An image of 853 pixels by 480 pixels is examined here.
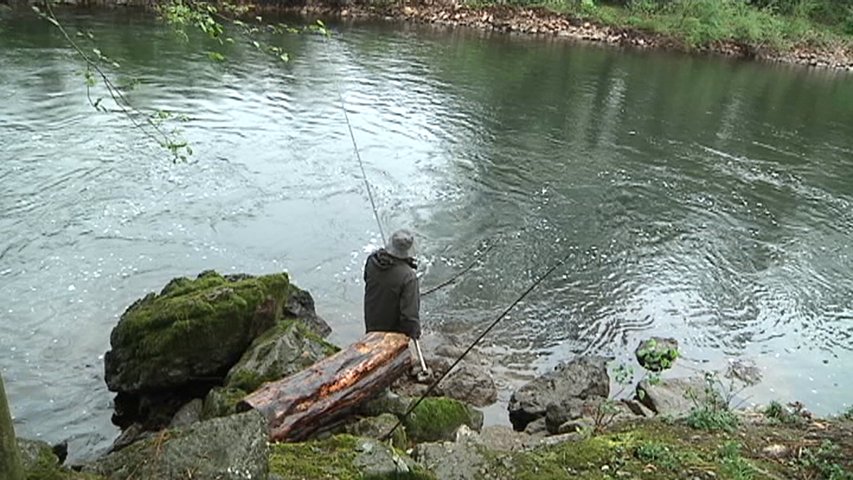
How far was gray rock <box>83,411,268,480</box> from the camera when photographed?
141 inches

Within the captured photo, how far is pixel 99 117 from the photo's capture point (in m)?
17.3

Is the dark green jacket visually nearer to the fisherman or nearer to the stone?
the fisherman

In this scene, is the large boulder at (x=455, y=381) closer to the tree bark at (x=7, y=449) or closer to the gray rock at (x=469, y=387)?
the gray rock at (x=469, y=387)

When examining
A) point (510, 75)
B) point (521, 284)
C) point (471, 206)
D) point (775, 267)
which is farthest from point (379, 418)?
point (510, 75)

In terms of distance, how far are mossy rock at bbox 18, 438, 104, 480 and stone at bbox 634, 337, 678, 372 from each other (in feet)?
24.4

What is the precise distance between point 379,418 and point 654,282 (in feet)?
23.8

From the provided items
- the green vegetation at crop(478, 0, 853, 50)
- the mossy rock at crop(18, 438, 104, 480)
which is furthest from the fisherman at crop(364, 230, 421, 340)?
the green vegetation at crop(478, 0, 853, 50)

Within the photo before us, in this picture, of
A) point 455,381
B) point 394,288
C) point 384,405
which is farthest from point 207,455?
point 455,381

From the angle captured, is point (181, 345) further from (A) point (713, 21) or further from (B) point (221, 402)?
(A) point (713, 21)

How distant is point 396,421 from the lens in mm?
6570

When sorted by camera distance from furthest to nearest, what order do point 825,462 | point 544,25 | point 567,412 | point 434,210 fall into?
point 544,25, point 434,210, point 567,412, point 825,462

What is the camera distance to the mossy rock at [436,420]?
22.3ft

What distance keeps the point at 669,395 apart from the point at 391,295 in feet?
11.7

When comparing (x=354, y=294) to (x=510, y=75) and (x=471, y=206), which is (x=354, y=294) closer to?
(x=471, y=206)
